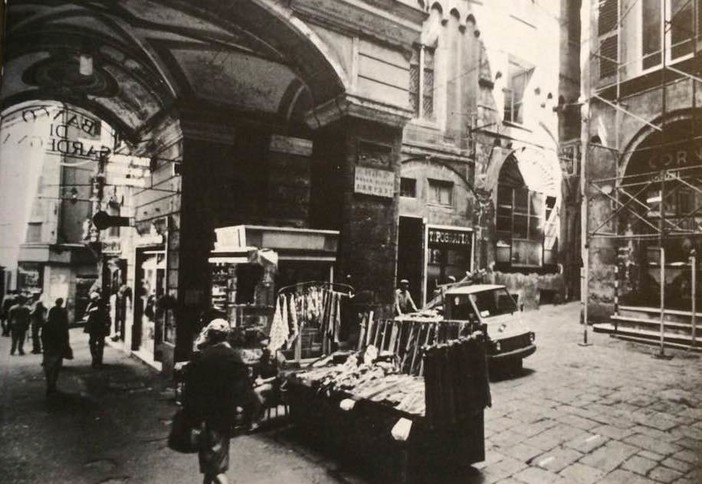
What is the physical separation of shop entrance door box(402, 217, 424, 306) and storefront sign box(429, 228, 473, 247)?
46cm

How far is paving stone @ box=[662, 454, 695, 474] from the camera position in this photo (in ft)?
15.0

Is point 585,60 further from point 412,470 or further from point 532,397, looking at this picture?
point 412,470

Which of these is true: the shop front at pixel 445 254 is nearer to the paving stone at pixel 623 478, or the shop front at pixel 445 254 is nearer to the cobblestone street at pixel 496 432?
the cobblestone street at pixel 496 432

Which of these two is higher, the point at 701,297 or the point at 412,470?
the point at 701,297

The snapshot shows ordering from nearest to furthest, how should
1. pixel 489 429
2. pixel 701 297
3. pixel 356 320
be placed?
1. pixel 489 429
2. pixel 356 320
3. pixel 701 297

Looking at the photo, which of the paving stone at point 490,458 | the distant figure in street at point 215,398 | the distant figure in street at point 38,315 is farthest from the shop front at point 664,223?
the distant figure in street at point 38,315

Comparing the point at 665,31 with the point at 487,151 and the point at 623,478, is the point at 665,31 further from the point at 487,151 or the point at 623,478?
the point at 623,478

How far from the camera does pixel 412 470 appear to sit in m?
4.13

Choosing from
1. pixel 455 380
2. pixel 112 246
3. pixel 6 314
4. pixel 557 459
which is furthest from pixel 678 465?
pixel 112 246

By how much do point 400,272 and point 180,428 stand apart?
1130 cm

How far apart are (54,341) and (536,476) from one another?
7.13m

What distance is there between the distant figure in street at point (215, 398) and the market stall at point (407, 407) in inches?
51.5

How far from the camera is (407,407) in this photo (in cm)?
427

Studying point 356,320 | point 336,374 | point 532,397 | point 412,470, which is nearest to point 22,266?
point 336,374
